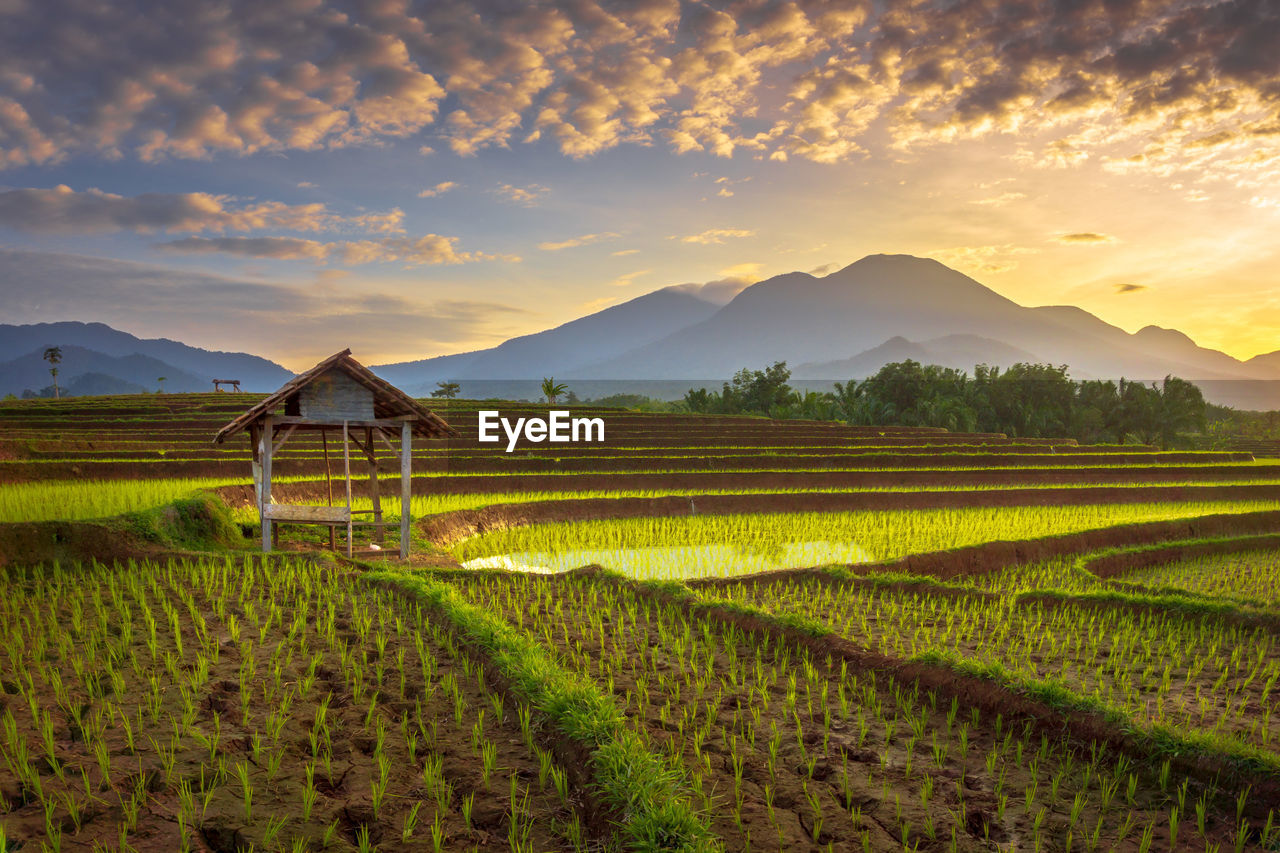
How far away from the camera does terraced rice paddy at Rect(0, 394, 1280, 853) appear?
13.8 feet

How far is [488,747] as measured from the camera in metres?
4.85

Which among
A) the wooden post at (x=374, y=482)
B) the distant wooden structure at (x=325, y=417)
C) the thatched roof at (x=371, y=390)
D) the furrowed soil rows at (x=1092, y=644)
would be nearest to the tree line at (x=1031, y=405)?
the wooden post at (x=374, y=482)

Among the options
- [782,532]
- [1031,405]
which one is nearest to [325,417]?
[782,532]

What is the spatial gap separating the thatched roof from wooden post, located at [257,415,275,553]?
24 centimetres

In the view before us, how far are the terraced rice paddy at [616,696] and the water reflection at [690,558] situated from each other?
0.45ft

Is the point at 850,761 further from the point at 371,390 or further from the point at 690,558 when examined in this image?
the point at 371,390

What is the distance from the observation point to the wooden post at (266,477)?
1127cm

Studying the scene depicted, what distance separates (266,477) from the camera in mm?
11477

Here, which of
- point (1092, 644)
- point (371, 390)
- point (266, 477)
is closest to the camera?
point (1092, 644)

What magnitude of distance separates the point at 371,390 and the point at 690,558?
263 inches

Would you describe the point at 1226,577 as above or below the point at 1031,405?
below

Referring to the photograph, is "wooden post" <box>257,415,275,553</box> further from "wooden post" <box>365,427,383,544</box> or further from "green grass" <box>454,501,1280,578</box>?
"green grass" <box>454,501,1280,578</box>

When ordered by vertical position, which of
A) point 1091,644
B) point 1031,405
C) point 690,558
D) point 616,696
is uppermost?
point 1031,405

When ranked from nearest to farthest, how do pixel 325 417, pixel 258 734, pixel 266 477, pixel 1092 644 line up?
1. pixel 258 734
2. pixel 1092 644
3. pixel 266 477
4. pixel 325 417
